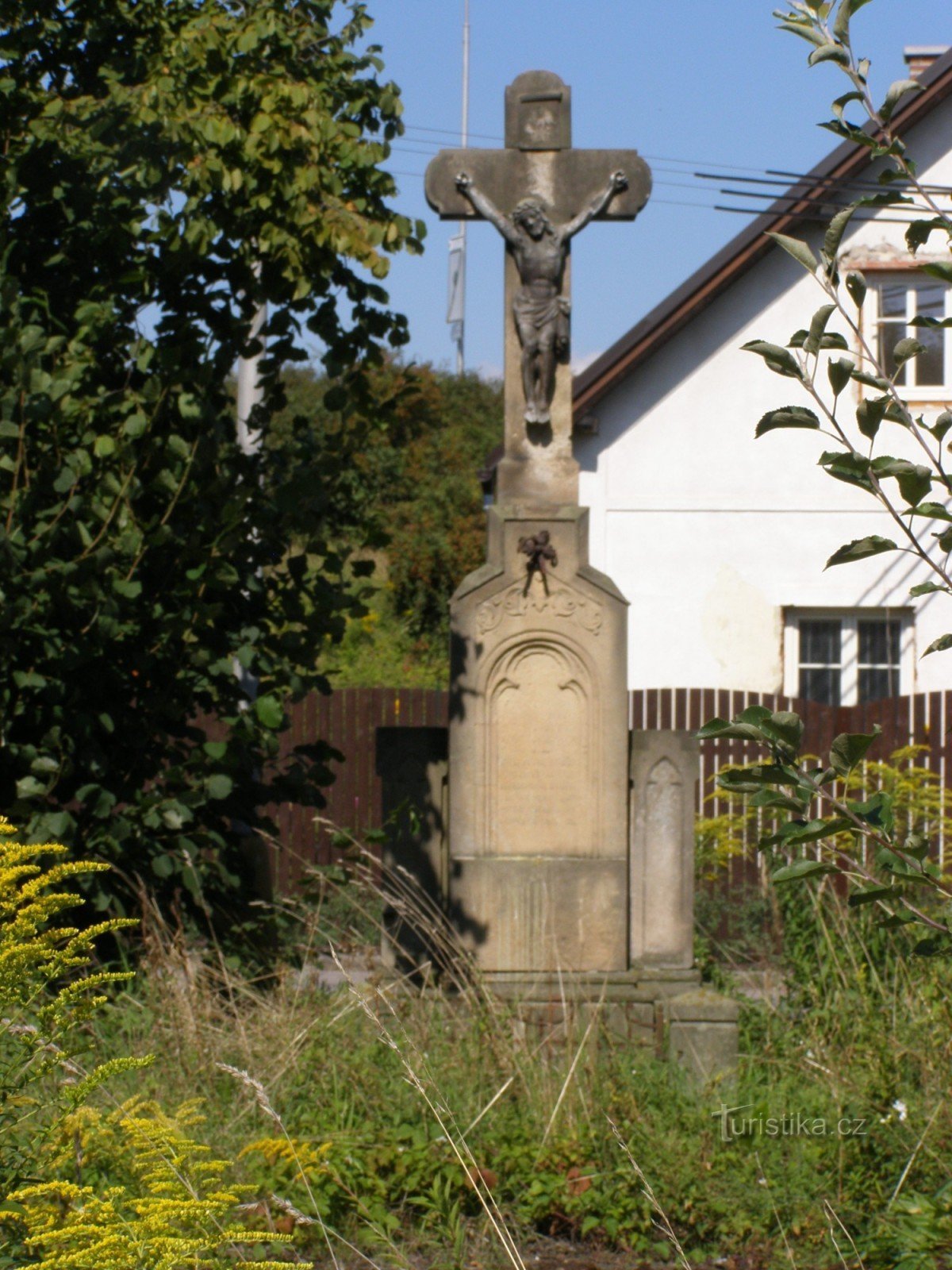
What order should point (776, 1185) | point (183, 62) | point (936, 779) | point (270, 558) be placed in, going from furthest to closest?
point (936, 779)
point (270, 558)
point (183, 62)
point (776, 1185)

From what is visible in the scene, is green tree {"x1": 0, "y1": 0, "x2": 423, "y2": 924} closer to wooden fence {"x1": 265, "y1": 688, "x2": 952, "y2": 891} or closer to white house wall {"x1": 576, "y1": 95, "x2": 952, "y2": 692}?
wooden fence {"x1": 265, "y1": 688, "x2": 952, "y2": 891}

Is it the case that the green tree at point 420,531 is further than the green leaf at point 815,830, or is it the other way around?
the green tree at point 420,531

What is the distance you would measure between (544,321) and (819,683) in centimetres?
861

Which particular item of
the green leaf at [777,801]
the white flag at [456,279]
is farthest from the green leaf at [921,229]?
the white flag at [456,279]

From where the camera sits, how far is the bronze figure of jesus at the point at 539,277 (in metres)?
6.21

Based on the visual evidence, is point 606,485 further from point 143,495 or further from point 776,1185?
point 776,1185

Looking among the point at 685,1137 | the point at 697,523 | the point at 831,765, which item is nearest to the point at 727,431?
the point at 697,523

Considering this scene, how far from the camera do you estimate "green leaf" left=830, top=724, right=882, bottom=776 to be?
6.76 ft

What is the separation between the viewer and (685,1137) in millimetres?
4293

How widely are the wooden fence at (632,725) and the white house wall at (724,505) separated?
1422 mm

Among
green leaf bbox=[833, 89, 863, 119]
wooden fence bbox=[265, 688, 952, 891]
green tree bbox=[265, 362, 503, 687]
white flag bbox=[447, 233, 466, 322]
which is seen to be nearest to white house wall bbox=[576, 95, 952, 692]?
wooden fence bbox=[265, 688, 952, 891]

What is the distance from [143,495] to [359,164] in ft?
4.60

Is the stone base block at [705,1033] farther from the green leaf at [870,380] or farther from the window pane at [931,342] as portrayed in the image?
the window pane at [931,342]

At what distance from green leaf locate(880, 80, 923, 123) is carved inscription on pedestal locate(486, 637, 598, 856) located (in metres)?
3.97
